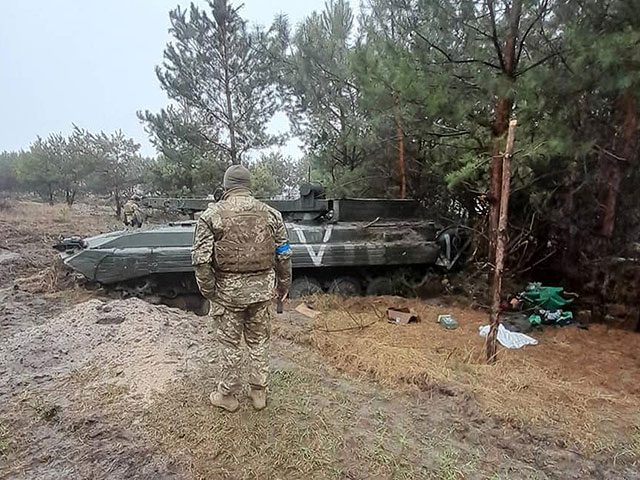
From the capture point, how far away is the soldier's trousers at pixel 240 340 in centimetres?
324

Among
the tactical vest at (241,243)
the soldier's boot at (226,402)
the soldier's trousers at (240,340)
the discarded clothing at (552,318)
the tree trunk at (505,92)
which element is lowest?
the discarded clothing at (552,318)

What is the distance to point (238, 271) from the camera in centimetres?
315

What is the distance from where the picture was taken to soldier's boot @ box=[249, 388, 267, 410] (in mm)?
3285

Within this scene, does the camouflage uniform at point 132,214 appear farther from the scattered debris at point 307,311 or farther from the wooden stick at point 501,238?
the wooden stick at point 501,238

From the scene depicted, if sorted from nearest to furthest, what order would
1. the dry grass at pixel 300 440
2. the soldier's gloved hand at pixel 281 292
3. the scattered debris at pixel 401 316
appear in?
the dry grass at pixel 300 440 → the soldier's gloved hand at pixel 281 292 → the scattered debris at pixel 401 316

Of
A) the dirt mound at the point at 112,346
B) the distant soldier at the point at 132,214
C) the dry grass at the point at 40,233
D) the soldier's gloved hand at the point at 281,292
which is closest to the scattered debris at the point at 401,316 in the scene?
the dirt mound at the point at 112,346

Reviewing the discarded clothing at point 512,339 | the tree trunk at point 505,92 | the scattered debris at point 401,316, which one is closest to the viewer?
the tree trunk at point 505,92

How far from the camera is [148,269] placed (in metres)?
6.67

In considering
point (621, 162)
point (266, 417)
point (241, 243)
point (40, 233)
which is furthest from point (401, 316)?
point (40, 233)

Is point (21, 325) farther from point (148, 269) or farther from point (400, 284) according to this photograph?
point (400, 284)

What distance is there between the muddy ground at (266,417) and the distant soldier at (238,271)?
295 millimetres

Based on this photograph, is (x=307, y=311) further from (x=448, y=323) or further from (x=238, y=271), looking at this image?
(x=238, y=271)

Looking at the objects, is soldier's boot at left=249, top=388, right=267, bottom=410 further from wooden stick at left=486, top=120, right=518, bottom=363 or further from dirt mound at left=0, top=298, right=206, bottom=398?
wooden stick at left=486, top=120, right=518, bottom=363

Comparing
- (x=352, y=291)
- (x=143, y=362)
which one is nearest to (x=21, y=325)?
(x=143, y=362)
